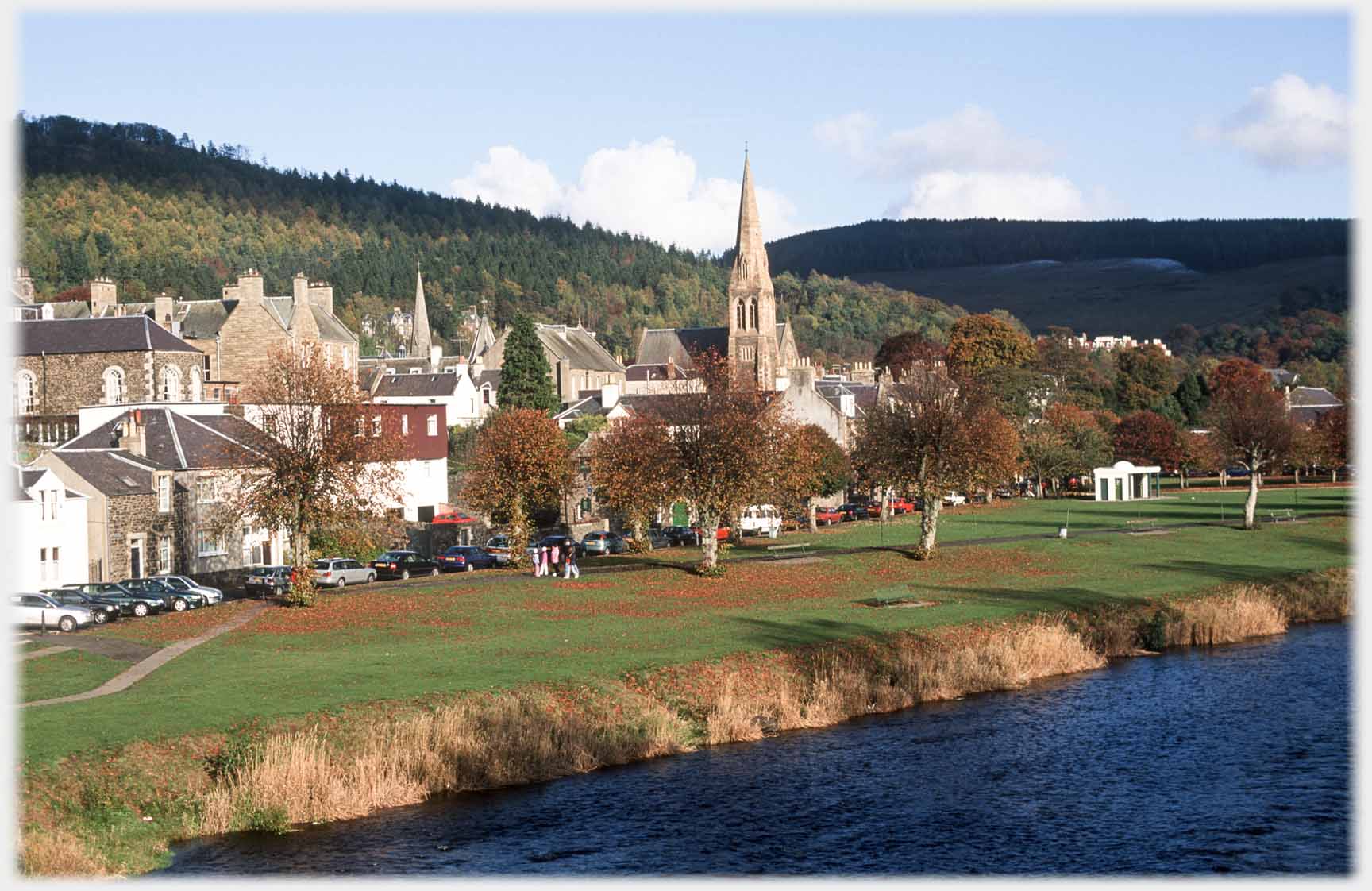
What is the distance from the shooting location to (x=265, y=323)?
9919 cm

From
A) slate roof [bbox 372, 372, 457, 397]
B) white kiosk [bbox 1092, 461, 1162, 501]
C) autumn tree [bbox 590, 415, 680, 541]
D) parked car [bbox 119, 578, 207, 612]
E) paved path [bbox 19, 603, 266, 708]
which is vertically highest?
slate roof [bbox 372, 372, 457, 397]

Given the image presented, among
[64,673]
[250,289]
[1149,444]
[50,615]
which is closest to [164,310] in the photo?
[250,289]

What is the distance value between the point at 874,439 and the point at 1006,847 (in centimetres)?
4367

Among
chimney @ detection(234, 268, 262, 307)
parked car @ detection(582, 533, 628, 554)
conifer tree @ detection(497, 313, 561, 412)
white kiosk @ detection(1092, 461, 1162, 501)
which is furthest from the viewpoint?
conifer tree @ detection(497, 313, 561, 412)

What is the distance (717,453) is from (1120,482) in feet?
192

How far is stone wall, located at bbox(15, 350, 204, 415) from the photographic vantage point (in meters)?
84.1

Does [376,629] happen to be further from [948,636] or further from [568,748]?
[948,636]

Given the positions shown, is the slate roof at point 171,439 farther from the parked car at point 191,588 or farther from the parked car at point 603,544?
the parked car at point 603,544

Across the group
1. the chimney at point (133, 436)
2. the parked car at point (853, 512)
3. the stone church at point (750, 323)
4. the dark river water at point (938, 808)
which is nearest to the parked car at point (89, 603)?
the chimney at point (133, 436)

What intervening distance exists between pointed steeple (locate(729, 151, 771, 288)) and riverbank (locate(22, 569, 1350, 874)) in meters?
118

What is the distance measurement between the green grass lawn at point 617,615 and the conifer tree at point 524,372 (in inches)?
1862

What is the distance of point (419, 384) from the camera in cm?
13212

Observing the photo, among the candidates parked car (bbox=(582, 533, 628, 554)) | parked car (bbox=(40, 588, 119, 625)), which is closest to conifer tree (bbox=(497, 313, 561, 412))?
parked car (bbox=(582, 533, 628, 554))

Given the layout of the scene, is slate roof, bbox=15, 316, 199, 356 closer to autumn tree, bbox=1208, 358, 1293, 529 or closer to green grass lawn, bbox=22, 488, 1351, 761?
green grass lawn, bbox=22, 488, 1351, 761
